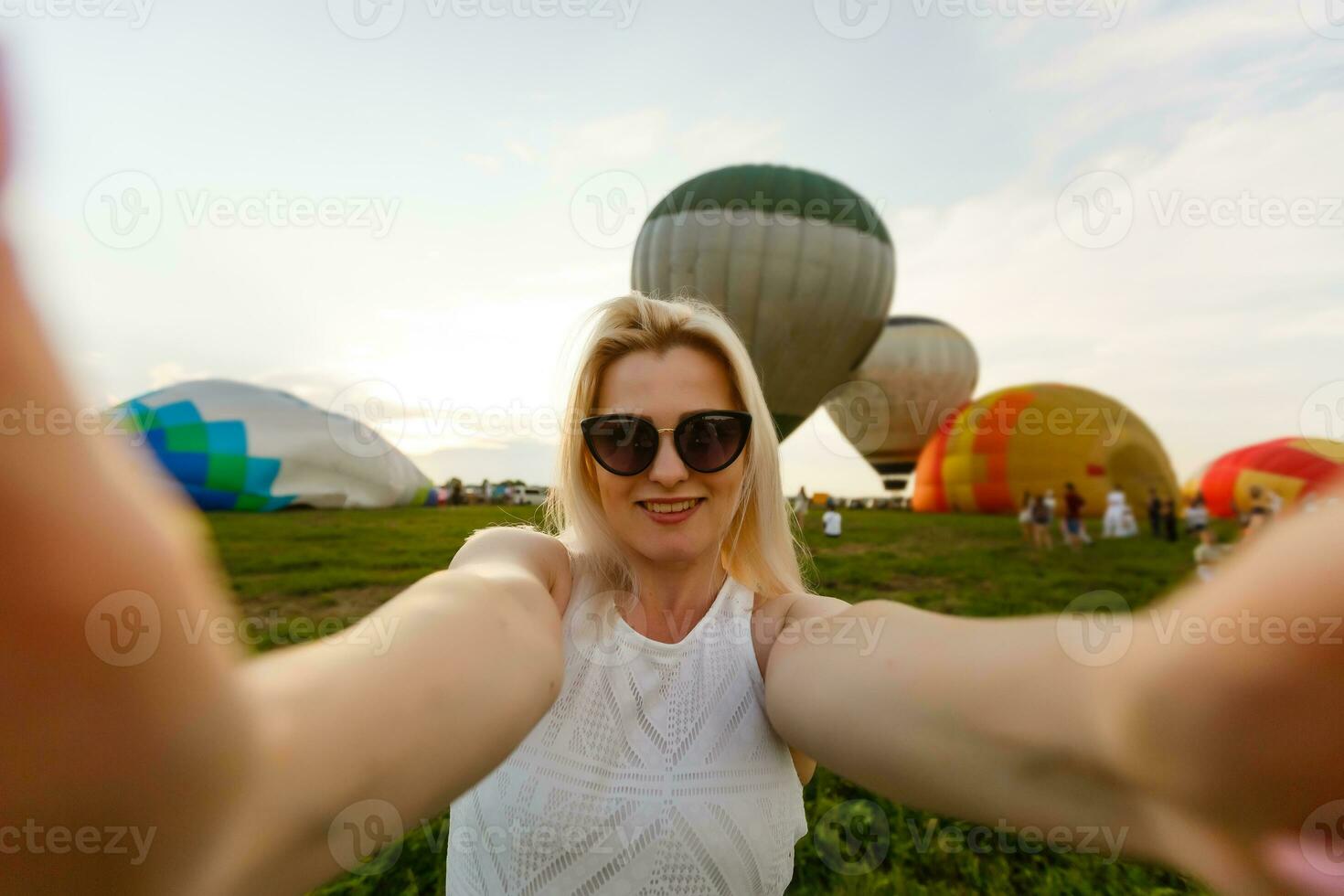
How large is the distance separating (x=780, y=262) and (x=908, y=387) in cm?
1388

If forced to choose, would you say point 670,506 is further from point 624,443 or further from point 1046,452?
point 1046,452

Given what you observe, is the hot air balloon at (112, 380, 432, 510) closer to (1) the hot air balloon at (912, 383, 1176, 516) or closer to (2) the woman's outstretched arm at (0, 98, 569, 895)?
(1) the hot air balloon at (912, 383, 1176, 516)

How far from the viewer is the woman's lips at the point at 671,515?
1802mm

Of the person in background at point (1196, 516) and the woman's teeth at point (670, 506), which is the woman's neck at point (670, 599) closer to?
the woman's teeth at point (670, 506)

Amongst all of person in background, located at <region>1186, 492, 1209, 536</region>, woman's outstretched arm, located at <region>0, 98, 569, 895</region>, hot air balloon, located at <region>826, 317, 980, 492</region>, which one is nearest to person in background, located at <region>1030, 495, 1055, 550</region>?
person in background, located at <region>1186, 492, 1209, 536</region>

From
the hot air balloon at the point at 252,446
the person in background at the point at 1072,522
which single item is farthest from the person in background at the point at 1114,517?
the hot air balloon at the point at 252,446

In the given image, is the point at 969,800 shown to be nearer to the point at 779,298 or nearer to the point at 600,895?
the point at 600,895

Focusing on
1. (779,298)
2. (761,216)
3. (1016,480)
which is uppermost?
(761,216)

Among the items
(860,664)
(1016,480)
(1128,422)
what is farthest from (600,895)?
(1128,422)

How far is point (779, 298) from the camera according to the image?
2241 centimetres

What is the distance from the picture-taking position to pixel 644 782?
1530 millimetres

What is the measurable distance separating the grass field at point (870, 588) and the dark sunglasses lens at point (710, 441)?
3.02ft

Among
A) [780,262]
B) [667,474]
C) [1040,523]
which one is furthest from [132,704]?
[780,262]

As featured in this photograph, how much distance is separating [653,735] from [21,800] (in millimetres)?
1235
